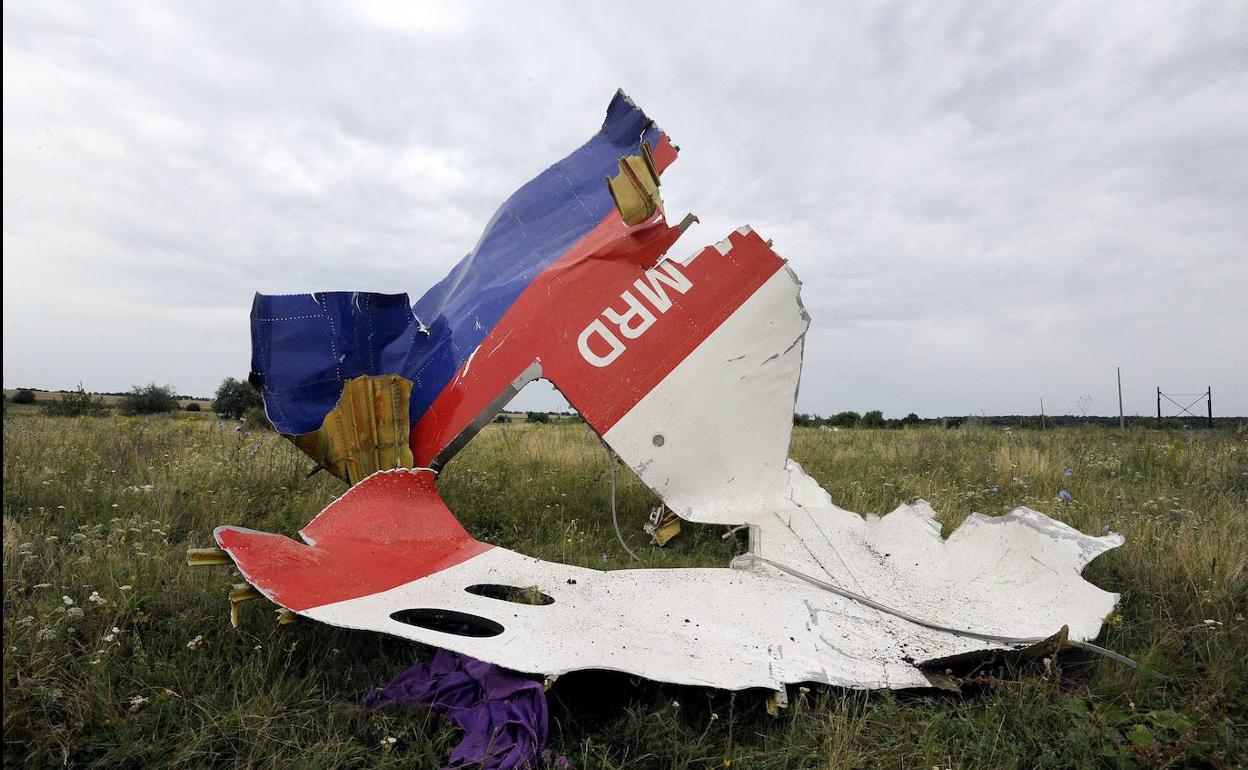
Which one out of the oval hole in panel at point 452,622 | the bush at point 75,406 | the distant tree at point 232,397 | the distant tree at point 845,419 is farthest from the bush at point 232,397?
the oval hole in panel at point 452,622

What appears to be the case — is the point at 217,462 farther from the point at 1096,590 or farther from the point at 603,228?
the point at 1096,590

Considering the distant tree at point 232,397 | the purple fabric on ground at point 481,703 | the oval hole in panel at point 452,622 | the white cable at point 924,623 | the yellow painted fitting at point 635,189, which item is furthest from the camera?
the distant tree at point 232,397

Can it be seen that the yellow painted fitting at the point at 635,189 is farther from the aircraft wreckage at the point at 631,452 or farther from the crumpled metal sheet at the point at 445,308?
the crumpled metal sheet at the point at 445,308

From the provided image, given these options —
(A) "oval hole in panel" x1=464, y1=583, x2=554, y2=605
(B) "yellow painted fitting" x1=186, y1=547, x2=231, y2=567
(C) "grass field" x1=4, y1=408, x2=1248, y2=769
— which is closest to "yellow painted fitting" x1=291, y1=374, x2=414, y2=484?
(C) "grass field" x1=4, y1=408, x2=1248, y2=769

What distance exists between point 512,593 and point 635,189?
7.32 feet

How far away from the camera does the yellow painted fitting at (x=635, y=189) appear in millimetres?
3840

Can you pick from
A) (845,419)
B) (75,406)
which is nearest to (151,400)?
(75,406)

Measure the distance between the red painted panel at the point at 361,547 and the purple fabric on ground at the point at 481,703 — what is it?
1.35 feet

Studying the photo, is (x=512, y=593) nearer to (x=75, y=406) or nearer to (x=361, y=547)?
(x=361, y=547)

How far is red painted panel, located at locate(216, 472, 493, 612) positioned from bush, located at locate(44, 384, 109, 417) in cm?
931

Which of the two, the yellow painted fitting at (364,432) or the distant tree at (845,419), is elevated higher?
the distant tree at (845,419)

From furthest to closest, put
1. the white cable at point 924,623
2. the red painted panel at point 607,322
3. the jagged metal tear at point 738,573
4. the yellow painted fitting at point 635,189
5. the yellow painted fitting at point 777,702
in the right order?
the yellow painted fitting at point 635,189
the red painted panel at point 607,322
the white cable at point 924,623
the jagged metal tear at point 738,573
the yellow painted fitting at point 777,702

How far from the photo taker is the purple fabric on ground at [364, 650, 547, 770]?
190 centimetres

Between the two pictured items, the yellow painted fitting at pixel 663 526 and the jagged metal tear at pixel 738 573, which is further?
the yellow painted fitting at pixel 663 526
